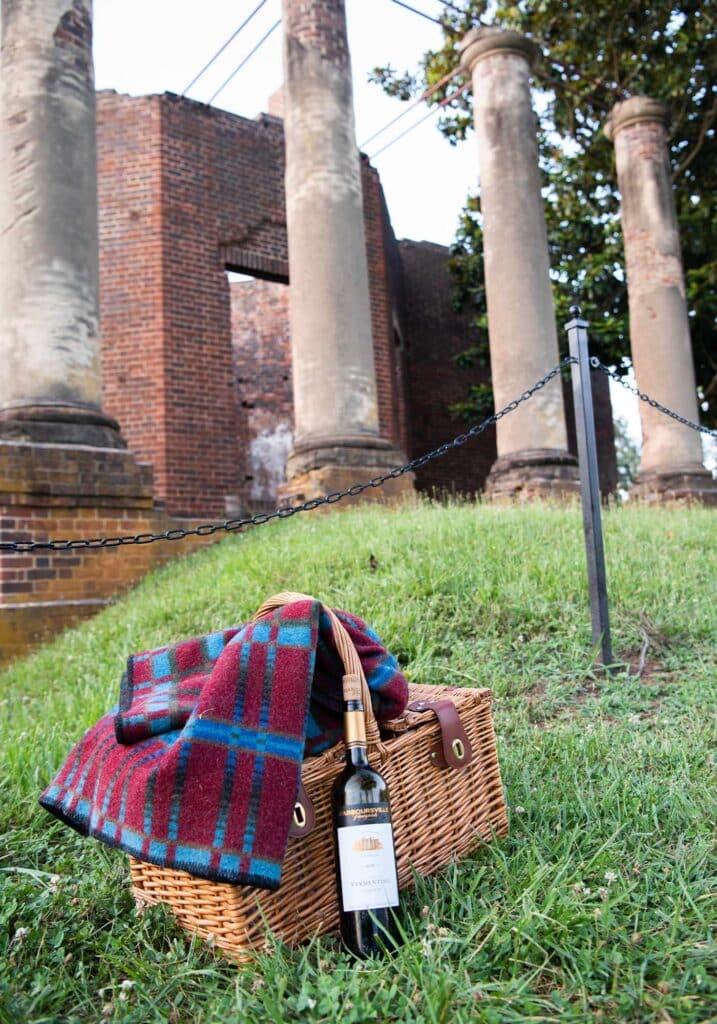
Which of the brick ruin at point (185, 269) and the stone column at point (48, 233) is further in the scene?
the brick ruin at point (185, 269)

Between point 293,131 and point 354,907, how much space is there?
8325 mm

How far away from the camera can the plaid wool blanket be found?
1.67 meters

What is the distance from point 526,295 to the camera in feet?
30.5

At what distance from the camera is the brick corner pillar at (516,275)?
30.2ft

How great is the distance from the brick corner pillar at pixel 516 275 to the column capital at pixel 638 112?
7.05 ft

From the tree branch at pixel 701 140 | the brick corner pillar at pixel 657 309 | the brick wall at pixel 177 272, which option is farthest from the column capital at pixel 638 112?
the brick wall at pixel 177 272

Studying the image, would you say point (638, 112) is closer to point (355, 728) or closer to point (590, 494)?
point (590, 494)

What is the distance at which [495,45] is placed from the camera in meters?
9.73

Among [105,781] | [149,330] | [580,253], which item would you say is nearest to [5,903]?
[105,781]

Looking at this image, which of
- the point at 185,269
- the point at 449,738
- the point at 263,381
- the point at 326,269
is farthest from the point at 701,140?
the point at 449,738

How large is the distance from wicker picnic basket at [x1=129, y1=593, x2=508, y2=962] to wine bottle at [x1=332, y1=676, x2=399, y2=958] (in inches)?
3.9

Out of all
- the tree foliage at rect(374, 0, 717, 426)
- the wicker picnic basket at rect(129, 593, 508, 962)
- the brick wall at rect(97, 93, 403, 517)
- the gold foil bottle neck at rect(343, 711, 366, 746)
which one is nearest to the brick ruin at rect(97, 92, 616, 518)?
the brick wall at rect(97, 93, 403, 517)

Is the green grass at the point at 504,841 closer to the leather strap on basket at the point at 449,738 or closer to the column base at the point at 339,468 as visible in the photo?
the leather strap on basket at the point at 449,738

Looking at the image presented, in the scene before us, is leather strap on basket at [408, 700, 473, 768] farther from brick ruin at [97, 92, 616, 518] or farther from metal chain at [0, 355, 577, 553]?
brick ruin at [97, 92, 616, 518]
